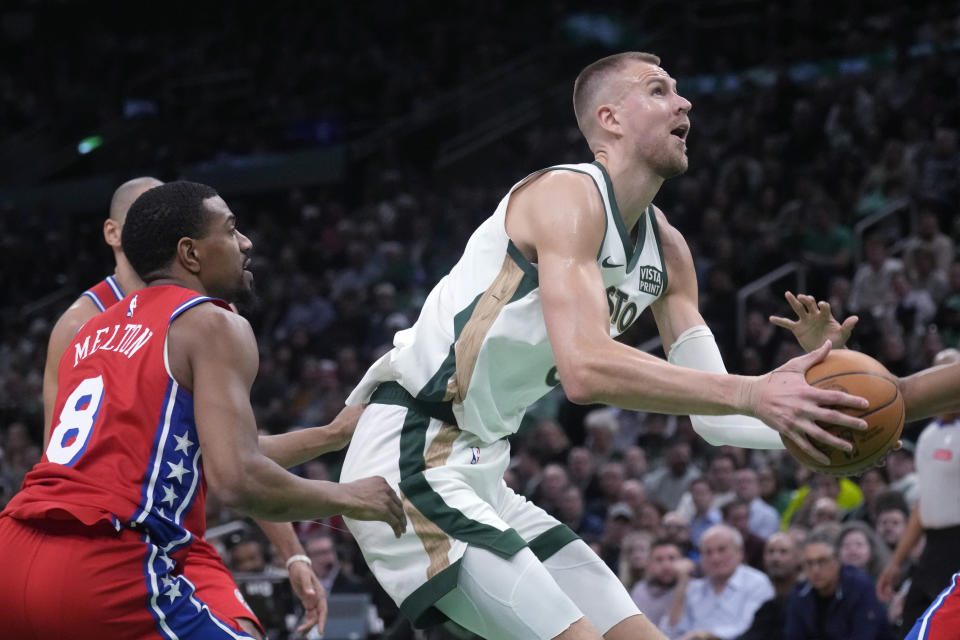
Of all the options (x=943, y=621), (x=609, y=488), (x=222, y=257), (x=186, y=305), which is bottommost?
(x=609, y=488)

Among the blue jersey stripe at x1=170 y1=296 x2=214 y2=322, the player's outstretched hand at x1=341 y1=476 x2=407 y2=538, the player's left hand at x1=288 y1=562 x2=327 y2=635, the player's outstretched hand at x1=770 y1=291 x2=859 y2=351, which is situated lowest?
the player's left hand at x1=288 y1=562 x2=327 y2=635

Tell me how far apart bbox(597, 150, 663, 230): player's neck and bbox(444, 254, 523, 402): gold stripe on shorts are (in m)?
0.40

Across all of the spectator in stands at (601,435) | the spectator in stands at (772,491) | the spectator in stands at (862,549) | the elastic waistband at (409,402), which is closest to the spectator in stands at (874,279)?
the spectator in stands at (772,491)

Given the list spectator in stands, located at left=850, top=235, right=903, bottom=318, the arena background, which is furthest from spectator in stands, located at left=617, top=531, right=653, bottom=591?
spectator in stands, located at left=850, top=235, right=903, bottom=318

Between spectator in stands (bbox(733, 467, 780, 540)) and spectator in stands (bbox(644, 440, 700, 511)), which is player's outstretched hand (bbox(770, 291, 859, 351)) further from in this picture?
spectator in stands (bbox(644, 440, 700, 511))

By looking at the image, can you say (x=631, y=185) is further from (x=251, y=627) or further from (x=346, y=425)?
(x=251, y=627)

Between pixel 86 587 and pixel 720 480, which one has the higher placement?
pixel 86 587

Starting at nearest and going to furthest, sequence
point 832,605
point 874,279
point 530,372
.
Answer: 1. point 530,372
2. point 832,605
3. point 874,279

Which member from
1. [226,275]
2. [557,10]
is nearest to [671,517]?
[226,275]

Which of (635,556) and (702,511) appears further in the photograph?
(702,511)

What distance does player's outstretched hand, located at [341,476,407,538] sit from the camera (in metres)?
3.21

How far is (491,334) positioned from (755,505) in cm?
591

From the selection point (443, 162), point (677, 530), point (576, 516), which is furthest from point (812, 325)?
point (443, 162)

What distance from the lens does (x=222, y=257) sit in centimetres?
338
